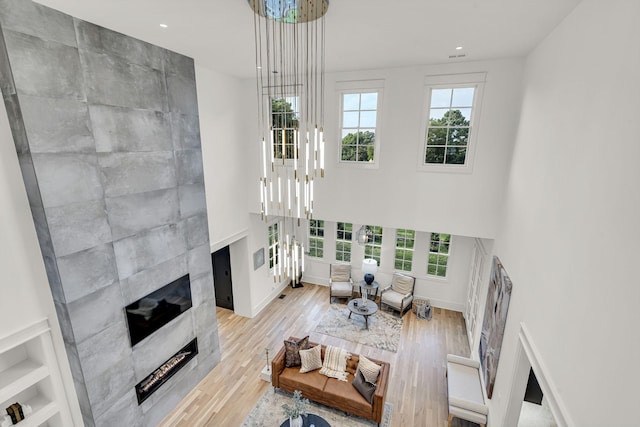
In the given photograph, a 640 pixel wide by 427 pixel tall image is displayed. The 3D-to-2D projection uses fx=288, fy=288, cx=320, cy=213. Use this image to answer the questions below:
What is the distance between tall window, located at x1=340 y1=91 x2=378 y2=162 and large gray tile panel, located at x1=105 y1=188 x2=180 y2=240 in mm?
3437

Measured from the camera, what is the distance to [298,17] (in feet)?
10.3

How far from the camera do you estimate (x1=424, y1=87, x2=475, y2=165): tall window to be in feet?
17.5

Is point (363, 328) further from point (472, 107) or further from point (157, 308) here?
point (472, 107)

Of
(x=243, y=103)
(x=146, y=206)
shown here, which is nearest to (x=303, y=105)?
(x=243, y=103)

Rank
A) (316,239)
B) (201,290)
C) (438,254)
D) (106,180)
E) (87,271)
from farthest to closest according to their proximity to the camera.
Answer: (316,239) → (438,254) → (201,290) → (106,180) → (87,271)

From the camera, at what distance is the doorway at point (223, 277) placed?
7544mm

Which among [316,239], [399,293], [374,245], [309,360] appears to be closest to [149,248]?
[309,360]

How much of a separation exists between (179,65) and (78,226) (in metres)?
2.86

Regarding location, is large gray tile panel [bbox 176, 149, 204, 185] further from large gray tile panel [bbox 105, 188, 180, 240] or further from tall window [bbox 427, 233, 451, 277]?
tall window [bbox 427, 233, 451, 277]

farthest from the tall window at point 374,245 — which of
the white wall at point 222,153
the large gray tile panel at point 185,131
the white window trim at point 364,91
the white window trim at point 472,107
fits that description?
the large gray tile panel at point 185,131

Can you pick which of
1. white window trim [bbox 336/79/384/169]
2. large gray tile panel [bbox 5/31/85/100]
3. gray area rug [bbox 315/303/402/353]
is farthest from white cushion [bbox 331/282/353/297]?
large gray tile panel [bbox 5/31/85/100]

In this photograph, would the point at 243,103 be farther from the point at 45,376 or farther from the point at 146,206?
the point at 45,376

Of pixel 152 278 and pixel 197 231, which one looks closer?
pixel 152 278

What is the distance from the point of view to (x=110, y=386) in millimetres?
3914
